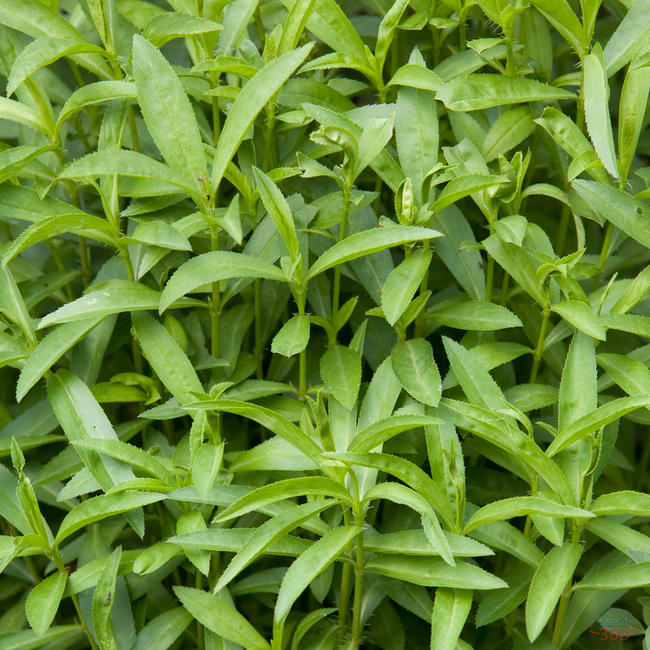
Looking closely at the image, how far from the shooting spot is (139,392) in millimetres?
1078

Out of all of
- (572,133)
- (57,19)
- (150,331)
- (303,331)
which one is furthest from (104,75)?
(572,133)

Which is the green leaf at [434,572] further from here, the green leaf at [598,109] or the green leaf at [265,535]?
the green leaf at [598,109]

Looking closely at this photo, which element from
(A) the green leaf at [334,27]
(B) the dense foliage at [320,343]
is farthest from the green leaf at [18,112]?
(A) the green leaf at [334,27]

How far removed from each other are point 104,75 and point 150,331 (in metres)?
0.33

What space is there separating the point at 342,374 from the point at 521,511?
26cm

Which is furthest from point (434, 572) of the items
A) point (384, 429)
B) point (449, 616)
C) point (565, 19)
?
point (565, 19)

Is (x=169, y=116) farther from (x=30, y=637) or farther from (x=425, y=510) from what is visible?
(x=30, y=637)

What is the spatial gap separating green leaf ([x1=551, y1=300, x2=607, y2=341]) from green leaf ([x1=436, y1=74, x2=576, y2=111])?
24 cm

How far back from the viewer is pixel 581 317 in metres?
0.93

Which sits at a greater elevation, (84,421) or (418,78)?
(418,78)

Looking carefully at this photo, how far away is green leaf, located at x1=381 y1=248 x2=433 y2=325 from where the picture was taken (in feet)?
3.00

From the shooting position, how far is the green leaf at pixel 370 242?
0.88 m

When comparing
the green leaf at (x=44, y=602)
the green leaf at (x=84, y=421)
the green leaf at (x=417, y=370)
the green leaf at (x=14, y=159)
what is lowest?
the green leaf at (x=44, y=602)

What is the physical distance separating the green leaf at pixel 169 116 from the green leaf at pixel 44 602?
1.51 feet
